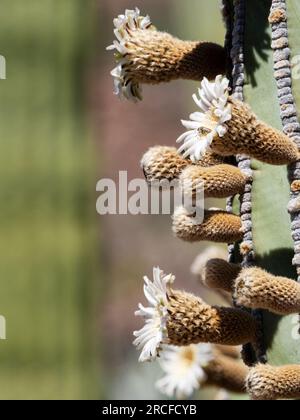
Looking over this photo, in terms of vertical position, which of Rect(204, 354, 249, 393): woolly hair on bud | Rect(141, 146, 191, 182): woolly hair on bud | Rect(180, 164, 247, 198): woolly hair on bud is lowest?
Rect(204, 354, 249, 393): woolly hair on bud

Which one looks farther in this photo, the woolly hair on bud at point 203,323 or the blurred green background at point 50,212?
the blurred green background at point 50,212

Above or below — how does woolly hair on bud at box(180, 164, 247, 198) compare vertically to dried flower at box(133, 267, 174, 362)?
above

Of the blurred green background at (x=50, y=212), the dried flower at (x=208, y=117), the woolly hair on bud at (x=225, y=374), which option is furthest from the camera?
the blurred green background at (x=50, y=212)

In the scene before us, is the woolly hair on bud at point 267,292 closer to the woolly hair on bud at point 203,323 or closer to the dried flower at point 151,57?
the woolly hair on bud at point 203,323

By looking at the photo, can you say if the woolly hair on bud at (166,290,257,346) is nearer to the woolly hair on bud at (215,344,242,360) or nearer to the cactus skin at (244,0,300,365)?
the cactus skin at (244,0,300,365)

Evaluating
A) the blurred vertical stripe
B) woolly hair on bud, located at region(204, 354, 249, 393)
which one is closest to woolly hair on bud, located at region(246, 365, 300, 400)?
woolly hair on bud, located at region(204, 354, 249, 393)

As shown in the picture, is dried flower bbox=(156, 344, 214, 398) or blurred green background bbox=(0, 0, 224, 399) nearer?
dried flower bbox=(156, 344, 214, 398)

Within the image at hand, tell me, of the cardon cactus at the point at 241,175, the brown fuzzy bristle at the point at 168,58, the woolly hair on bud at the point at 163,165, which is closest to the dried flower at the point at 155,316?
the cardon cactus at the point at 241,175

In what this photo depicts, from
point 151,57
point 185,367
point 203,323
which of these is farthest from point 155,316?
point 185,367
